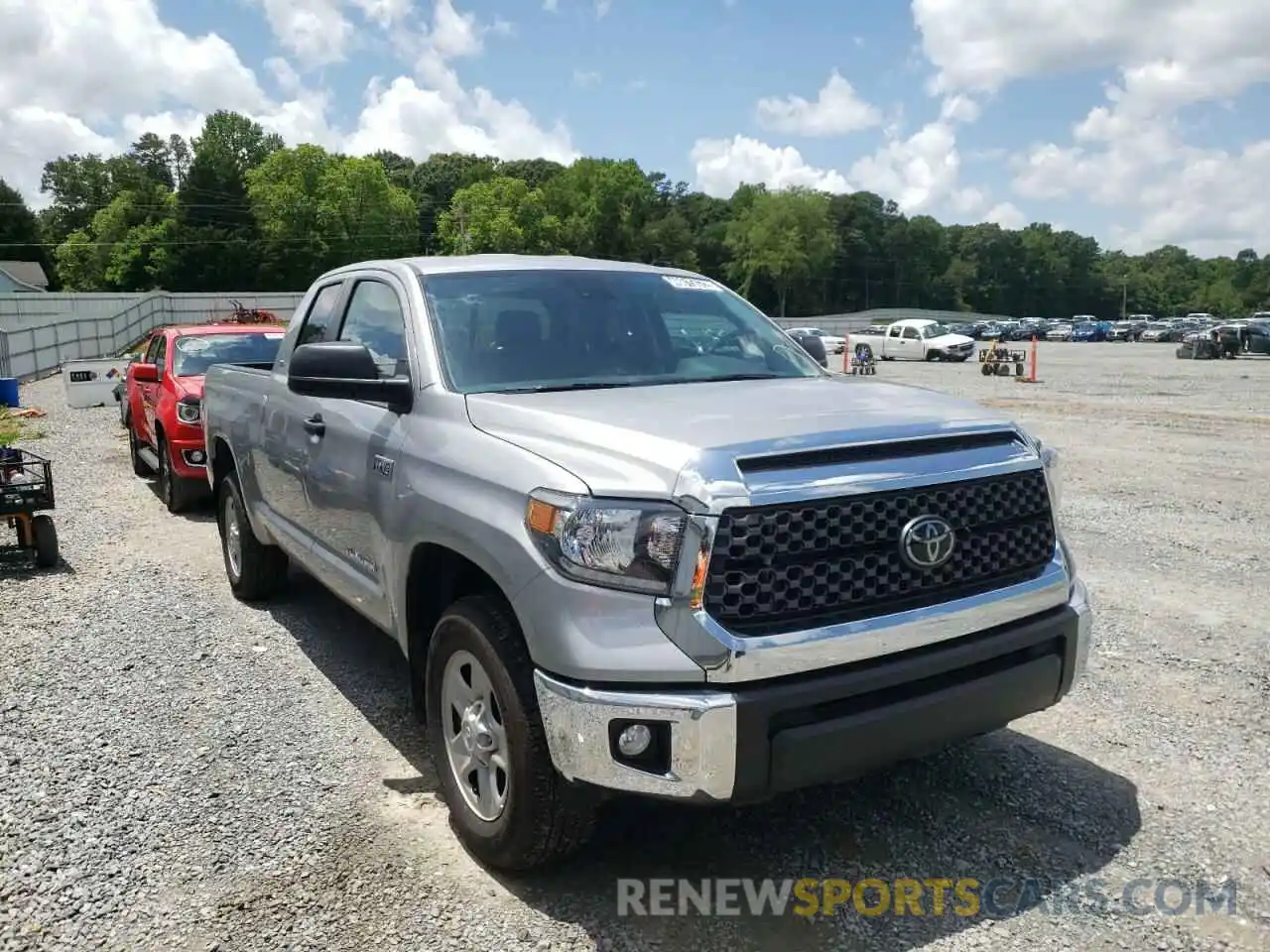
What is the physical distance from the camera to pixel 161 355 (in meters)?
11.5

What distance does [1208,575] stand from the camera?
22.2 feet

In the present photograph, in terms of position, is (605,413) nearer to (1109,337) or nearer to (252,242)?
(1109,337)

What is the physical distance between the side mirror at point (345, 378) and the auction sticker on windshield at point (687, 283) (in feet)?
4.88

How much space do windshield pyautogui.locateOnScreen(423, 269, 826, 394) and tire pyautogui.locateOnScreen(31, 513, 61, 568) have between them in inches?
191

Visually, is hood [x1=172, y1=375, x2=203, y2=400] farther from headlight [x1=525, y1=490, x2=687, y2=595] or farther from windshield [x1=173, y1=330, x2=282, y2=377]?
headlight [x1=525, y1=490, x2=687, y2=595]

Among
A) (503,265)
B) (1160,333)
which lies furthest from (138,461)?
(1160,333)

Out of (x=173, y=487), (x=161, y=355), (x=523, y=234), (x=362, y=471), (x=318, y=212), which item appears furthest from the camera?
(x=523, y=234)

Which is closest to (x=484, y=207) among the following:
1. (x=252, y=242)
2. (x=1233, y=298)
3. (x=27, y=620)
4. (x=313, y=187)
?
(x=313, y=187)

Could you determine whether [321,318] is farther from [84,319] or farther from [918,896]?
[84,319]

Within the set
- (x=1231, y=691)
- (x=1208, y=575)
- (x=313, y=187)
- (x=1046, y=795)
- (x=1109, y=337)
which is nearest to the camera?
(x=1046, y=795)

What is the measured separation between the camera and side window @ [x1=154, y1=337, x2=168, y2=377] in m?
10.4

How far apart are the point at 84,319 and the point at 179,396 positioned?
29.7 metres

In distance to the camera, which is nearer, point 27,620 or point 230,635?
point 230,635

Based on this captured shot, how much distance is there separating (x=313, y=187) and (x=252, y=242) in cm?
993
